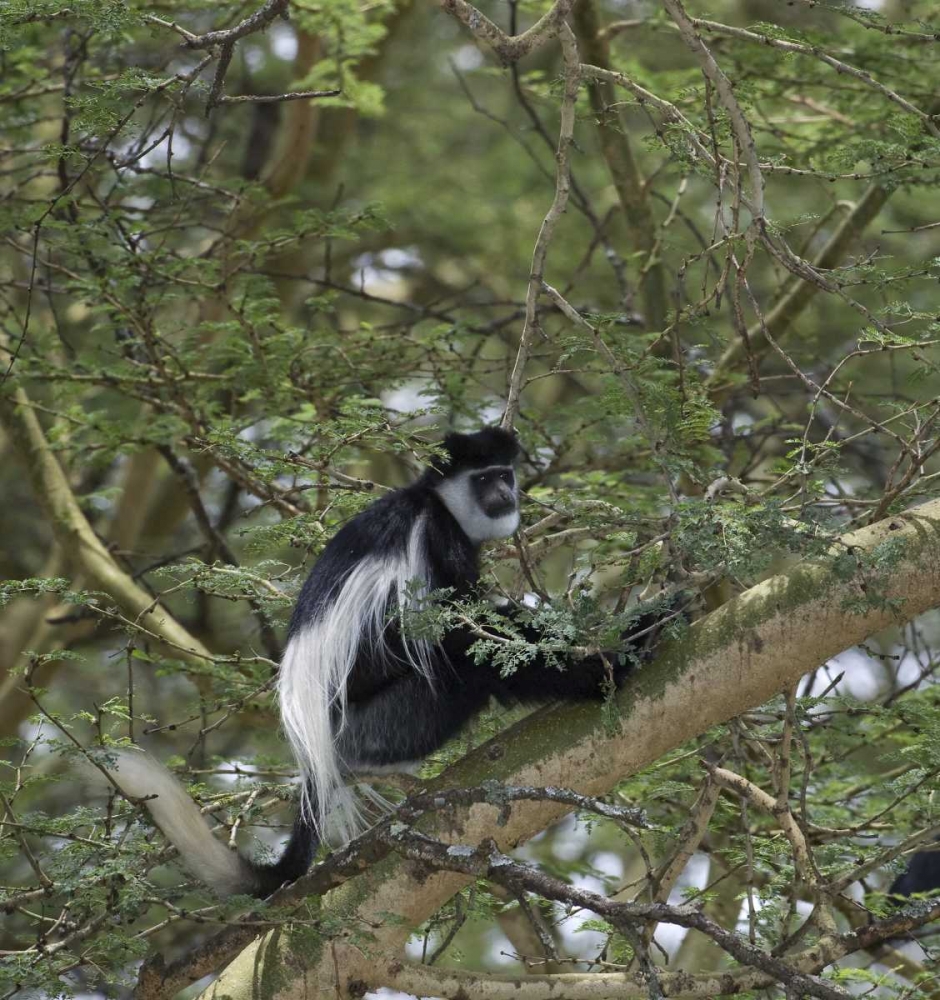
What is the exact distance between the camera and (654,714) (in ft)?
6.89

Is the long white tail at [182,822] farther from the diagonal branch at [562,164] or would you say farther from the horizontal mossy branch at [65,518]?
the horizontal mossy branch at [65,518]

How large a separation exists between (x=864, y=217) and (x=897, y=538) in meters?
2.18

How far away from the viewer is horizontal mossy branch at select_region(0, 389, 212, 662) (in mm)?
3653

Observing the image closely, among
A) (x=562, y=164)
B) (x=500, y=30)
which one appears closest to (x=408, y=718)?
(x=562, y=164)

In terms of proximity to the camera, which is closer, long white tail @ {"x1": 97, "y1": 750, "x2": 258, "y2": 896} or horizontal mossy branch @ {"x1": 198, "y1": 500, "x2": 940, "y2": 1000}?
horizontal mossy branch @ {"x1": 198, "y1": 500, "x2": 940, "y2": 1000}

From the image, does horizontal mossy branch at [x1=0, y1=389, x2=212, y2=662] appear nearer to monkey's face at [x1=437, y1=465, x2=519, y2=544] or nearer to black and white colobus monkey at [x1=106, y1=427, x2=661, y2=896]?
black and white colobus monkey at [x1=106, y1=427, x2=661, y2=896]

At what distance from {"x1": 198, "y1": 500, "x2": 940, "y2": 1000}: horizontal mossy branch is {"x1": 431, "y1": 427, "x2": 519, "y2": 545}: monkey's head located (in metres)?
1.00

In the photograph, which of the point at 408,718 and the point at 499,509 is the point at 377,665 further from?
the point at 499,509

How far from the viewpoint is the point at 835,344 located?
20.0ft

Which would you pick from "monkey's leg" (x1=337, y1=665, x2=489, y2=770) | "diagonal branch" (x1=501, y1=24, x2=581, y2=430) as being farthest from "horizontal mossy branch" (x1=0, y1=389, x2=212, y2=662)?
"diagonal branch" (x1=501, y1=24, x2=581, y2=430)

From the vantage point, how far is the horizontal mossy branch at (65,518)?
12.0 feet

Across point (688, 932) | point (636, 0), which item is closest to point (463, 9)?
point (688, 932)

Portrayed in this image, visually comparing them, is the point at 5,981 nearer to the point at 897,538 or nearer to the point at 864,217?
the point at 897,538

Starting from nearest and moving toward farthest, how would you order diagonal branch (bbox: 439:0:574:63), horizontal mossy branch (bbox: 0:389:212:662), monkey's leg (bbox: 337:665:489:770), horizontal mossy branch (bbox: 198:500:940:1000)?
horizontal mossy branch (bbox: 198:500:940:1000), diagonal branch (bbox: 439:0:574:63), monkey's leg (bbox: 337:665:489:770), horizontal mossy branch (bbox: 0:389:212:662)
